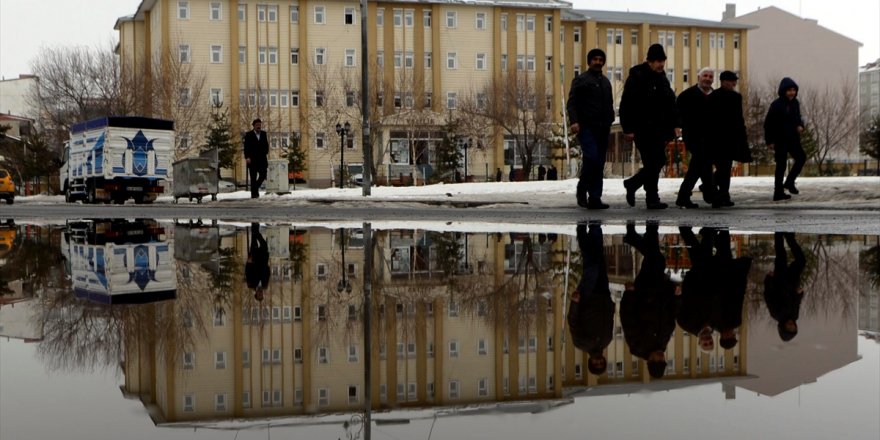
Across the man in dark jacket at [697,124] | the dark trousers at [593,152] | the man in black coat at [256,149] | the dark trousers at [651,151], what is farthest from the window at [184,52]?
the dark trousers at [651,151]

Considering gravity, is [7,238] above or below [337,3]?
below

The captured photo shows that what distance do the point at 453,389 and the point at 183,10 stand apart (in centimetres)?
7101

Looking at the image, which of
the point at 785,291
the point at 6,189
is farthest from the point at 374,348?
the point at 6,189

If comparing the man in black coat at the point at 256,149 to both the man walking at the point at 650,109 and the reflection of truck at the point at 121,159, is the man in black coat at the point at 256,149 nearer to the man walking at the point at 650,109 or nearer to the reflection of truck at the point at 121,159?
the reflection of truck at the point at 121,159

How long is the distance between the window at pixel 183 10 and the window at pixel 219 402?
70.5 meters

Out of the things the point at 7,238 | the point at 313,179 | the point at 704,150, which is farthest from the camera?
the point at 313,179

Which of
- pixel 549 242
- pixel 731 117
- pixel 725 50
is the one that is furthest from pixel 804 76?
pixel 549 242

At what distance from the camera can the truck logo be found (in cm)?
3231

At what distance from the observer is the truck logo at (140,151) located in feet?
106

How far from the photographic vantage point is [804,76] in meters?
99.6

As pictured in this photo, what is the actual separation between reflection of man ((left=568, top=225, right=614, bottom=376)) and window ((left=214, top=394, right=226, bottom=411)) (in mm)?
986

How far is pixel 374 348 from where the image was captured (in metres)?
2.85

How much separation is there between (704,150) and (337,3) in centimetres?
6161

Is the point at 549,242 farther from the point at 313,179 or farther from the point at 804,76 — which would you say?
the point at 804,76
